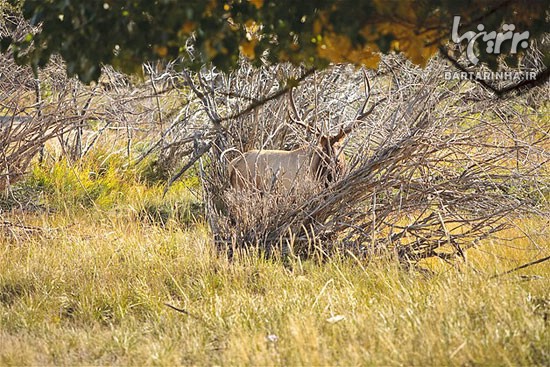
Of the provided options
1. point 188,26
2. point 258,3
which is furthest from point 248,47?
point 188,26

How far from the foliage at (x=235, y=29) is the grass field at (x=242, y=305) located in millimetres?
1484

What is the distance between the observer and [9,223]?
7496mm

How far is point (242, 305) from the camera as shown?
5531 mm

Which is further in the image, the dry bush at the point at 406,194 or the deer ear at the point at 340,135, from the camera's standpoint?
the deer ear at the point at 340,135

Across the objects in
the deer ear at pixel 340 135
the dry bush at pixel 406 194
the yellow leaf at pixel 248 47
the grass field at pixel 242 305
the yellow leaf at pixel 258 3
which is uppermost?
the yellow leaf at pixel 258 3

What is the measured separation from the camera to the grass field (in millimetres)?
4348

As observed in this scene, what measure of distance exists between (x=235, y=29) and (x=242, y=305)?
229 cm

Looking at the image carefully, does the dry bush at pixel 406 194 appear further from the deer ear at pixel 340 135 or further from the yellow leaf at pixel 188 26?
the yellow leaf at pixel 188 26

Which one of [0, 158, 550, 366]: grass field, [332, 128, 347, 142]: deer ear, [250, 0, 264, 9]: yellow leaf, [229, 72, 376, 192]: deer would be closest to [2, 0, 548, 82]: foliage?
[250, 0, 264, 9]: yellow leaf

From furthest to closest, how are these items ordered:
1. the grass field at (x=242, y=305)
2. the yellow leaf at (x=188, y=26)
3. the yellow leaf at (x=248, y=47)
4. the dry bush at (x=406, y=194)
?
the dry bush at (x=406, y=194)
the grass field at (x=242, y=305)
the yellow leaf at (x=248, y=47)
the yellow leaf at (x=188, y=26)

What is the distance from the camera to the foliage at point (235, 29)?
136 inches

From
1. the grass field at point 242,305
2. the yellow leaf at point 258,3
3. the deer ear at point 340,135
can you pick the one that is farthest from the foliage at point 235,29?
the deer ear at point 340,135

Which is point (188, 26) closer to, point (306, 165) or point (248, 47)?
point (248, 47)

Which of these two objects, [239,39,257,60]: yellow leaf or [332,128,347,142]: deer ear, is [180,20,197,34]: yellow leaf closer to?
[239,39,257,60]: yellow leaf
